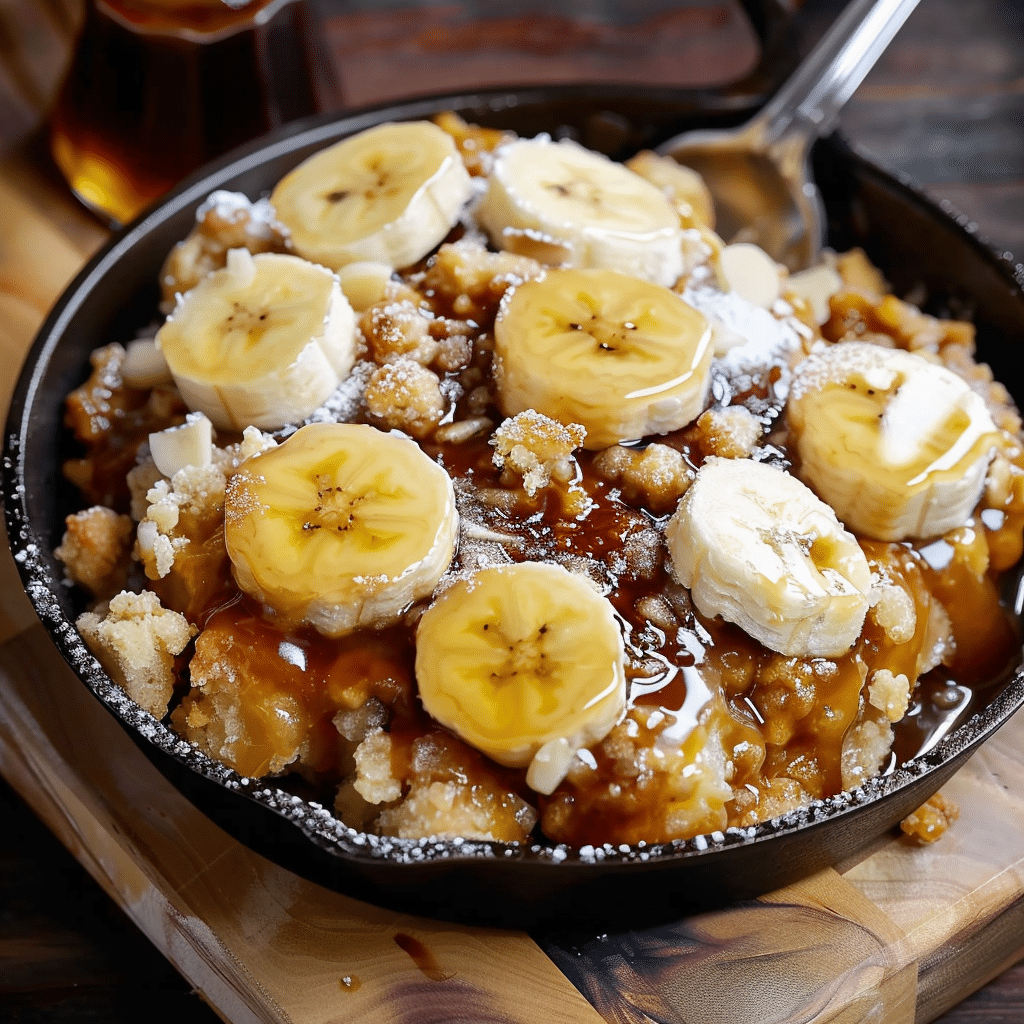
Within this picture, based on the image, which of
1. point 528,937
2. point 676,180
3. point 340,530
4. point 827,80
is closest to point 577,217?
point 676,180

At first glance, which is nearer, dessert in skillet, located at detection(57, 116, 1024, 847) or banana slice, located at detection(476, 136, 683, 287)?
dessert in skillet, located at detection(57, 116, 1024, 847)

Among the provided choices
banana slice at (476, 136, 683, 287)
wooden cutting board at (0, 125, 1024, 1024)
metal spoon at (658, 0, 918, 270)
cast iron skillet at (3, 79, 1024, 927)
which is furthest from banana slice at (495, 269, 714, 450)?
metal spoon at (658, 0, 918, 270)

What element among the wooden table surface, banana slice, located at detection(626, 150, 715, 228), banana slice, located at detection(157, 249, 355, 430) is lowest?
the wooden table surface

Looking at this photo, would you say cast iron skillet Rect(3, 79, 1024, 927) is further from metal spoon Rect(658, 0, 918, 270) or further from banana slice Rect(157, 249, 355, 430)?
A: banana slice Rect(157, 249, 355, 430)

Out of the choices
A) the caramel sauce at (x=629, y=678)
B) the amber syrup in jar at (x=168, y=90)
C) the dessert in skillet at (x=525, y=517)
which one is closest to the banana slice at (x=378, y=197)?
the dessert in skillet at (x=525, y=517)

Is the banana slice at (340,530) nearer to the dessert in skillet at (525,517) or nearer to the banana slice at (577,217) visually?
the dessert in skillet at (525,517)

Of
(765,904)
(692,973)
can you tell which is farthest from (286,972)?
(765,904)
